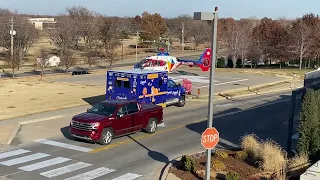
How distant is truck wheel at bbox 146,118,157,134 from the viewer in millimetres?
19656

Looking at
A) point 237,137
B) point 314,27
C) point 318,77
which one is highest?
point 314,27

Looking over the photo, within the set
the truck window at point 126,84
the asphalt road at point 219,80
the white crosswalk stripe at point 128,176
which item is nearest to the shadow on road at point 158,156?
the white crosswalk stripe at point 128,176

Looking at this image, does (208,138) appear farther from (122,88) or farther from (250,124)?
(122,88)

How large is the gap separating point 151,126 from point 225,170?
6.72 metres

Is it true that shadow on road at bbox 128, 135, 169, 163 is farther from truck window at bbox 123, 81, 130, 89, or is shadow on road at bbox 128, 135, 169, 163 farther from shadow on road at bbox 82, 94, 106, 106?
shadow on road at bbox 82, 94, 106, 106

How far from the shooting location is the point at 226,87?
40.9 meters

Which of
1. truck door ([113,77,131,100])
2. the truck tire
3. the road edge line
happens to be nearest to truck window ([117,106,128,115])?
the truck tire

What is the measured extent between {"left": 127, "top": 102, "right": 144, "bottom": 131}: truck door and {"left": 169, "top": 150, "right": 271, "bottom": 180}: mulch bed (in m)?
4.14

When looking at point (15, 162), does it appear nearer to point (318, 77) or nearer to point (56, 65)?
point (318, 77)

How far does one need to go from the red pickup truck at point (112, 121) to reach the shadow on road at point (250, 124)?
2.94m

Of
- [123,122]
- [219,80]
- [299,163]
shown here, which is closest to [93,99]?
[123,122]

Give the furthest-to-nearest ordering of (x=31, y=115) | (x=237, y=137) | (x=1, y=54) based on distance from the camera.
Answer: (x=1, y=54)
(x=31, y=115)
(x=237, y=137)

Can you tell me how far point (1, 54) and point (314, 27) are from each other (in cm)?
6323

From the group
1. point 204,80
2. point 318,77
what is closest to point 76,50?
point 204,80
